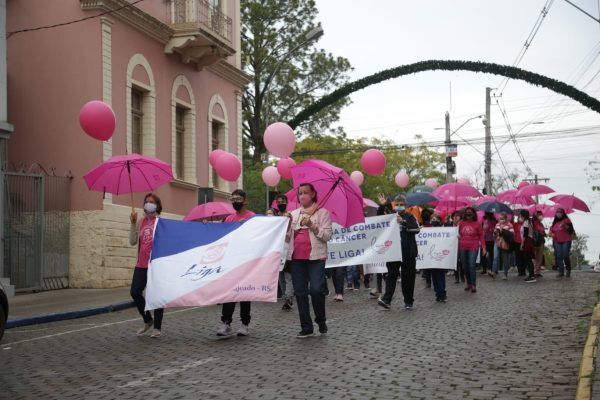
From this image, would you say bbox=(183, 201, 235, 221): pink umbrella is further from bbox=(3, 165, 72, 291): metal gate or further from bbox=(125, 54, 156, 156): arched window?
bbox=(125, 54, 156, 156): arched window

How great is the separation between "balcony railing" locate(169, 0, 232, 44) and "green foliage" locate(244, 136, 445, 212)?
10827 millimetres

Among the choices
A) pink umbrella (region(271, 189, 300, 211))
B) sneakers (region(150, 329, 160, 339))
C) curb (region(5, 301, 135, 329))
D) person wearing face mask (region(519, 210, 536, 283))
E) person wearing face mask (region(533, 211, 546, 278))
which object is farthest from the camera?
person wearing face mask (region(533, 211, 546, 278))

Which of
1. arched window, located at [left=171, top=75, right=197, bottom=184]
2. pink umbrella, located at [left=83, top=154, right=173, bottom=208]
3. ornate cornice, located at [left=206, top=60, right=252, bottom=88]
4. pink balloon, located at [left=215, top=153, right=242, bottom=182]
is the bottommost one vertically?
pink umbrella, located at [left=83, top=154, right=173, bottom=208]

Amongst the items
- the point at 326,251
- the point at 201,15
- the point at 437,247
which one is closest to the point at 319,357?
the point at 326,251

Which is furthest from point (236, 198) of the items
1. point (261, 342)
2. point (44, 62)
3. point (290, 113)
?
point (290, 113)

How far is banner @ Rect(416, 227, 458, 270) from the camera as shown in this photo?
61.0 ft

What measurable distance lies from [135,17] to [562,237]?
1328cm

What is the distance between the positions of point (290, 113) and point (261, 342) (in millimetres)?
41128

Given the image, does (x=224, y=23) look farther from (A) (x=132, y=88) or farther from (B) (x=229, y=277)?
(B) (x=229, y=277)

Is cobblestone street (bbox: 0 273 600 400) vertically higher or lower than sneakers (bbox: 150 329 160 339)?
lower

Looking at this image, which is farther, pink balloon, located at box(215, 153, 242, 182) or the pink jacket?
pink balloon, located at box(215, 153, 242, 182)

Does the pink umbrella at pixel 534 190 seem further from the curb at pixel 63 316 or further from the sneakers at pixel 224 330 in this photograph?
the sneakers at pixel 224 330

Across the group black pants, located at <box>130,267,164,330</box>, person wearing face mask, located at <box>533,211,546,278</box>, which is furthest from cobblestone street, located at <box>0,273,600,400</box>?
person wearing face mask, located at <box>533,211,546,278</box>

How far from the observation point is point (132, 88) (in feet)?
80.0
